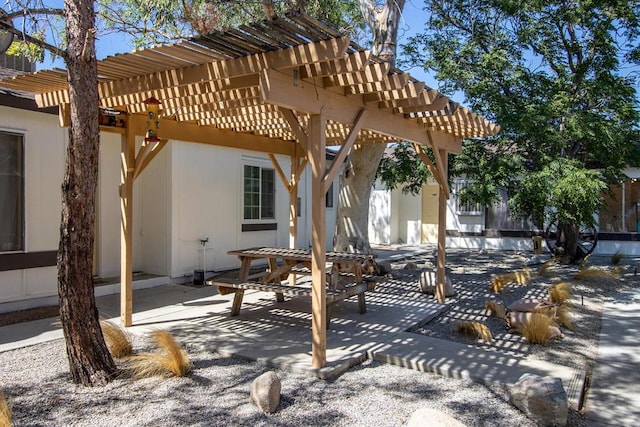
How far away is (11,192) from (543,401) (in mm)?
6716

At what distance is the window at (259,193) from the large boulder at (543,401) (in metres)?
7.73

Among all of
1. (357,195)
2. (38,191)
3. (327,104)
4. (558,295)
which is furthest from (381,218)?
(327,104)

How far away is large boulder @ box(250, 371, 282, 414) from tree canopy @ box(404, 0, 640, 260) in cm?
714

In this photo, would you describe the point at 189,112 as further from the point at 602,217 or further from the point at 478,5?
Answer: the point at 602,217

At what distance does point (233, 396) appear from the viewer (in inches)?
153

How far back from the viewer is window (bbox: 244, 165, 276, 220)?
35.3ft

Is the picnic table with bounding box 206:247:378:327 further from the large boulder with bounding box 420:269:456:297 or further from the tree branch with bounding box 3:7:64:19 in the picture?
the tree branch with bounding box 3:7:64:19

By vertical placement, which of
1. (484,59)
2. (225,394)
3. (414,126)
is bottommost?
(225,394)

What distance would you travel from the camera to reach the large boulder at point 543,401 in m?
3.49

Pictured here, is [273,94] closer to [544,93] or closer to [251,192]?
[251,192]

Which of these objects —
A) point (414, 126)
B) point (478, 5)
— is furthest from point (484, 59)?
point (414, 126)

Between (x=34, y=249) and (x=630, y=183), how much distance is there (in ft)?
52.5

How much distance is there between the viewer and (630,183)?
15414mm

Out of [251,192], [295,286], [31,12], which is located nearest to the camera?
[31,12]
